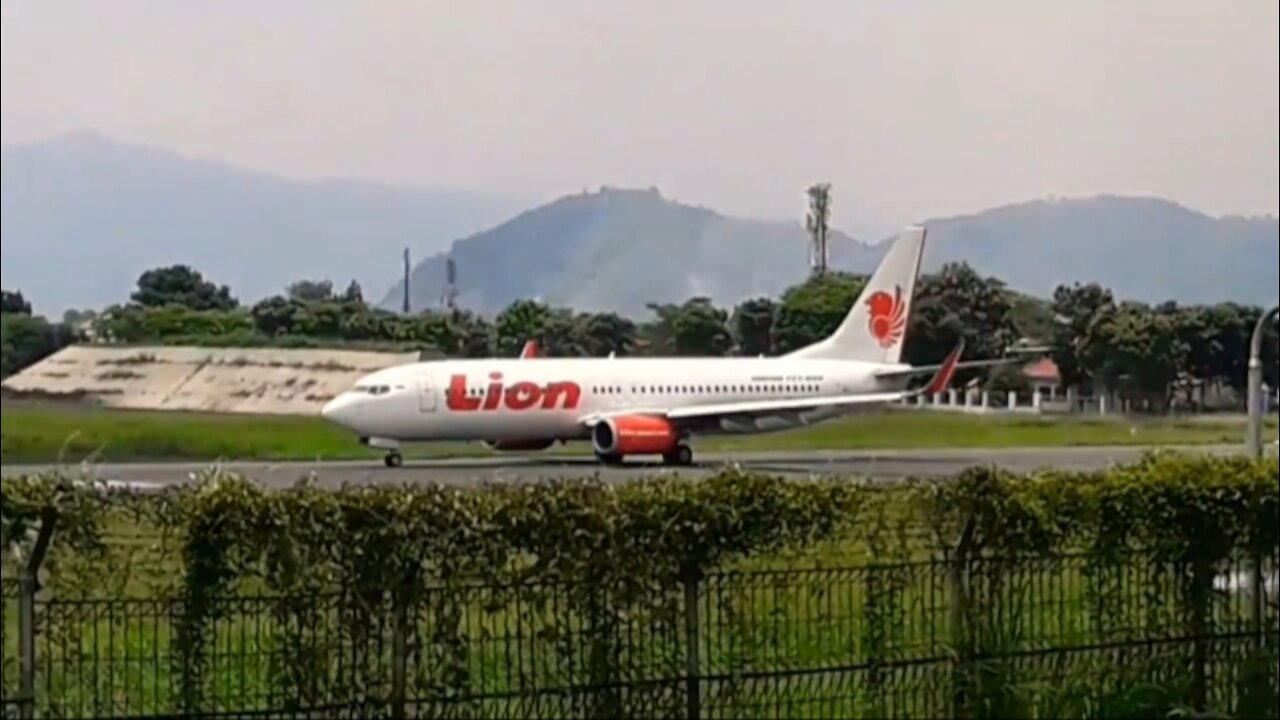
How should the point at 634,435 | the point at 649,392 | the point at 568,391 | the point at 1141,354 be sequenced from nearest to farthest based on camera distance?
the point at 1141,354
the point at 568,391
the point at 634,435
the point at 649,392

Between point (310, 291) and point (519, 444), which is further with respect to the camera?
point (519, 444)

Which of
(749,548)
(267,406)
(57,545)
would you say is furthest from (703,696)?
(267,406)

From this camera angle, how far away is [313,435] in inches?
304

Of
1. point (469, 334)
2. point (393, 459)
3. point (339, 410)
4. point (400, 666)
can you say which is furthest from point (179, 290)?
point (400, 666)

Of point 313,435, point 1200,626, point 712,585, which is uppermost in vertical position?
point 313,435

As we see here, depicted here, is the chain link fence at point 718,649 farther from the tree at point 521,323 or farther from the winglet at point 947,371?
the tree at point 521,323

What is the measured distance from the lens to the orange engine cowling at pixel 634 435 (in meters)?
11.4

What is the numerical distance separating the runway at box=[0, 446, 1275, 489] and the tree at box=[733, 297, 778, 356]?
55 cm

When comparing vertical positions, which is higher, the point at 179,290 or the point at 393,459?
the point at 179,290

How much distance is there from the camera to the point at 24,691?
451 centimetres

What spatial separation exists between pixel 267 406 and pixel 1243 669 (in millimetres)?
3736

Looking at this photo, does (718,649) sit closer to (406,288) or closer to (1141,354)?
(406,288)

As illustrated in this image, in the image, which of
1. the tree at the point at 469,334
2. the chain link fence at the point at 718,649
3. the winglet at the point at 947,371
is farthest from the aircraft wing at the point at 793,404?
the chain link fence at the point at 718,649

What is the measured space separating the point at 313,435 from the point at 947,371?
115 inches
